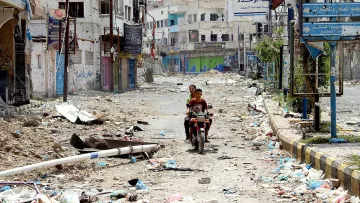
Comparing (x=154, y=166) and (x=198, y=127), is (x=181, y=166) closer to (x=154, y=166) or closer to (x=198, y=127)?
(x=154, y=166)

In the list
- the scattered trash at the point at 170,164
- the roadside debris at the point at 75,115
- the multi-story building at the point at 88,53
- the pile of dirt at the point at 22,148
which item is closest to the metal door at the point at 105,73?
the multi-story building at the point at 88,53

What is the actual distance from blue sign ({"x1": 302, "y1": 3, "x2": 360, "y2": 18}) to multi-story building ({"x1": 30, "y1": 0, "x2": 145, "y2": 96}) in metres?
21.3

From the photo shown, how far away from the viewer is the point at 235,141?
1421 centimetres

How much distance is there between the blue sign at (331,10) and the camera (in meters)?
10.1

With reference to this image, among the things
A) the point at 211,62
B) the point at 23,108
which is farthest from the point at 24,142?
the point at 211,62

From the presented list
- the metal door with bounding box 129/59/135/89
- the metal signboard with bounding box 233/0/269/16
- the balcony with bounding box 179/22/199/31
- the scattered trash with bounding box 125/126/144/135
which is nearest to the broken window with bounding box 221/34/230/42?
the balcony with bounding box 179/22/199/31

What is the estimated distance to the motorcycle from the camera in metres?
12.1

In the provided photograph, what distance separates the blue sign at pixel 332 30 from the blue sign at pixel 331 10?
18cm

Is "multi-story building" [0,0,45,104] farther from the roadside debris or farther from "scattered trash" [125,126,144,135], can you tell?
"scattered trash" [125,126,144,135]

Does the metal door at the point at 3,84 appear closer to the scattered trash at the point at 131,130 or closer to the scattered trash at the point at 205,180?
the scattered trash at the point at 131,130

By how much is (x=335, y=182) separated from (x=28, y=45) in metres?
17.9

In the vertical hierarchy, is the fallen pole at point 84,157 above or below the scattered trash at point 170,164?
above

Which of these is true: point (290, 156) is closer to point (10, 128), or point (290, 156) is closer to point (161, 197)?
point (161, 197)

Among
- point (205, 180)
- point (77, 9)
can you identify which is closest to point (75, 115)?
point (205, 180)
